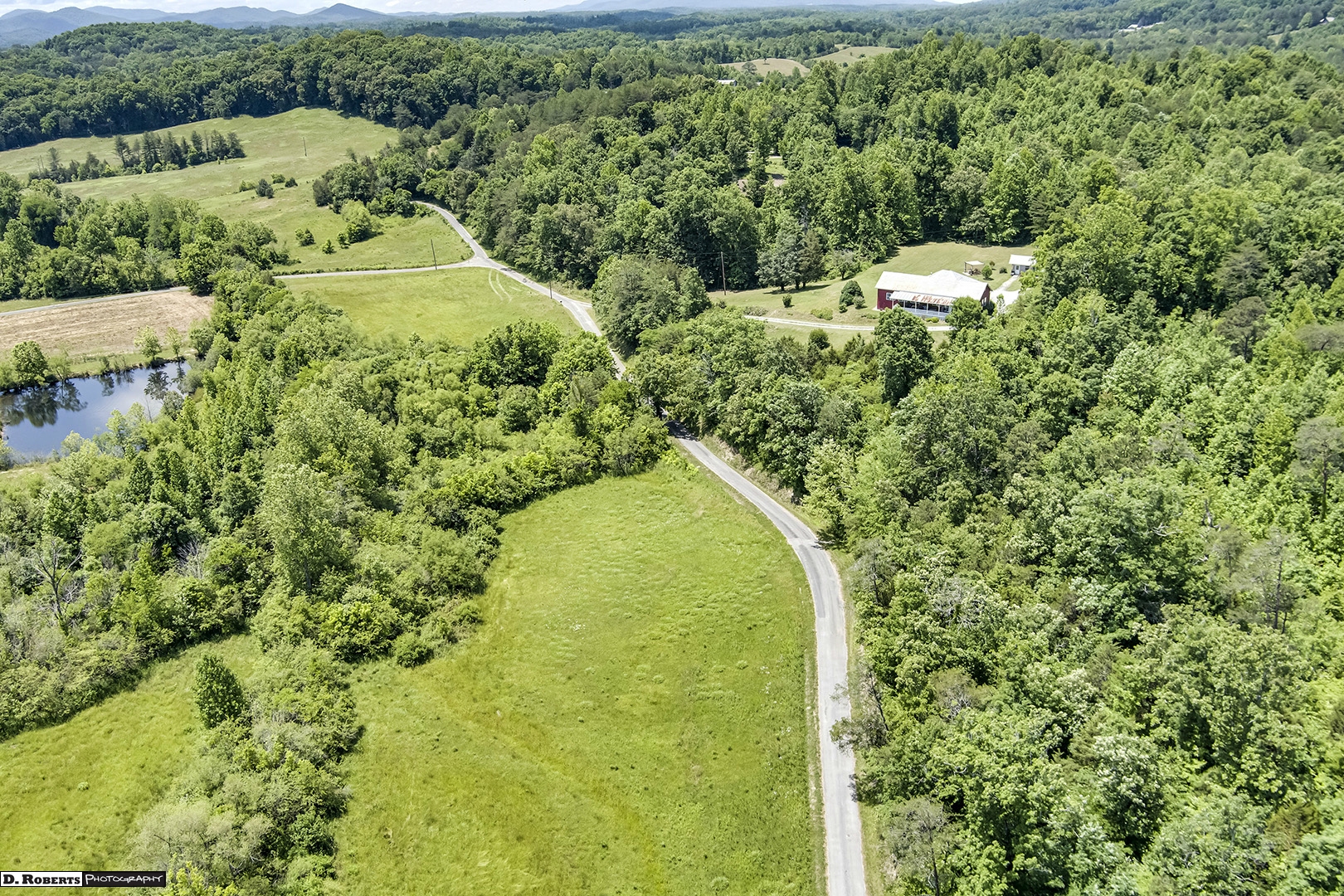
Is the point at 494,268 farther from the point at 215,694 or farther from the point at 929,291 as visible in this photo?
the point at 215,694

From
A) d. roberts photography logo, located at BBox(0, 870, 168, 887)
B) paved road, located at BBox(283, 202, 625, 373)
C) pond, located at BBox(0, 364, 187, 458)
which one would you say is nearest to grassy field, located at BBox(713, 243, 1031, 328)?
paved road, located at BBox(283, 202, 625, 373)

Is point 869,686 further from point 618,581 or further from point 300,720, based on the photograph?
point 300,720

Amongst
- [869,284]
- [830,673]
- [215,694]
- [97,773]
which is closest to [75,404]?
[97,773]

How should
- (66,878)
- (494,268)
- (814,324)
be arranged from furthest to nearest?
1. (494,268)
2. (814,324)
3. (66,878)

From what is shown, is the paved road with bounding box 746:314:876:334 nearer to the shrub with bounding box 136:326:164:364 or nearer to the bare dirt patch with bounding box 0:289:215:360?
the shrub with bounding box 136:326:164:364

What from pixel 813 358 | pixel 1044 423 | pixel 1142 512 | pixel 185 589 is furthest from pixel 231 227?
pixel 1142 512

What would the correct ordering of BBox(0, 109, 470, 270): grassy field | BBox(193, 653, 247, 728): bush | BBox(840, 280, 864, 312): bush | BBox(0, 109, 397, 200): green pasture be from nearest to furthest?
BBox(193, 653, 247, 728): bush
BBox(840, 280, 864, 312): bush
BBox(0, 109, 470, 270): grassy field
BBox(0, 109, 397, 200): green pasture
